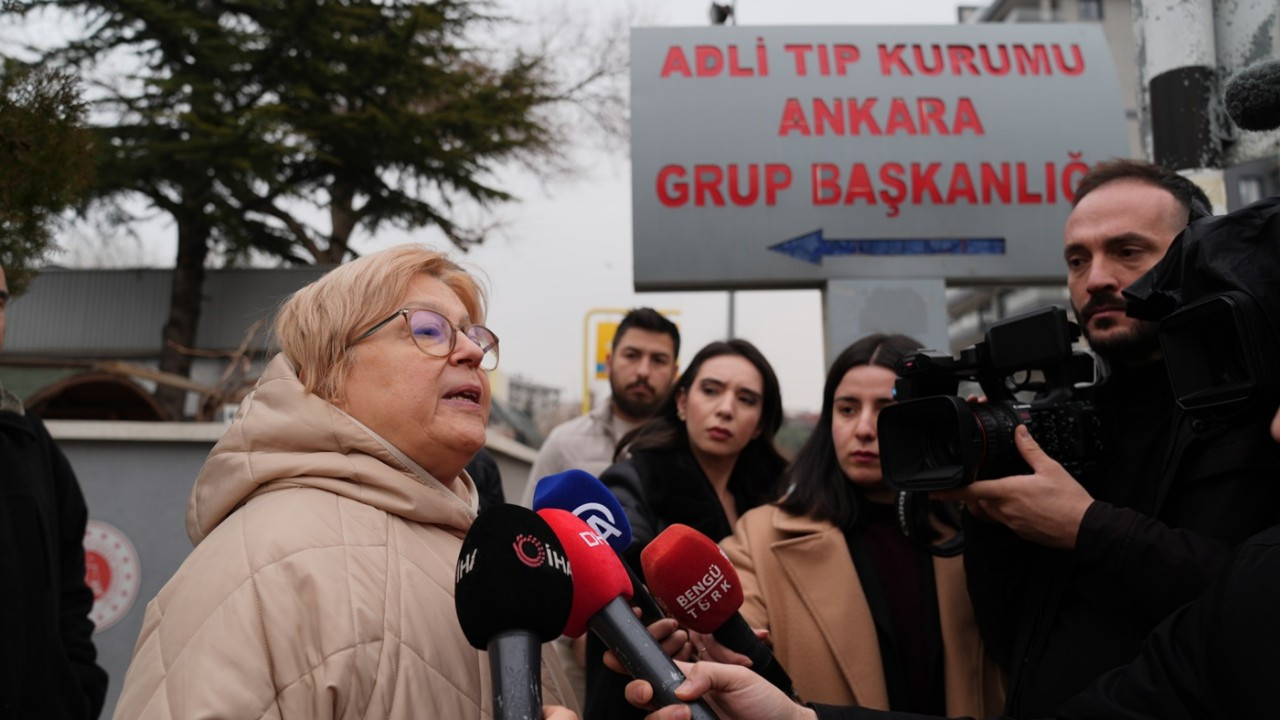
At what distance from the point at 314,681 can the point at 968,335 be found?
5513cm

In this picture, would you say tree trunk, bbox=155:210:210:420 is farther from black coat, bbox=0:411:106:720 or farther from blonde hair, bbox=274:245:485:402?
blonde hair, bbox=274:245:485:402

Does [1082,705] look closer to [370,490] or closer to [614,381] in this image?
[370,490]

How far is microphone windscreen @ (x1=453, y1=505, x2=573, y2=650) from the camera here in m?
1.25

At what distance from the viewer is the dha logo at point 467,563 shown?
1300 mm

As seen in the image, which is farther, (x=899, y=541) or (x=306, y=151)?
(x=306, y=151)

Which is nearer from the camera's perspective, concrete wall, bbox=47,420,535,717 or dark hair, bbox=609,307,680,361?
dark hair, bbox=609,307,680,361

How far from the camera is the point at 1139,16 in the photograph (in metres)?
2.99

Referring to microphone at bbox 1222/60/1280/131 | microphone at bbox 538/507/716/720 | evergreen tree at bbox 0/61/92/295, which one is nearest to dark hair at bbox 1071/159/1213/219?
microphone at bbox 1222/60/1280/131

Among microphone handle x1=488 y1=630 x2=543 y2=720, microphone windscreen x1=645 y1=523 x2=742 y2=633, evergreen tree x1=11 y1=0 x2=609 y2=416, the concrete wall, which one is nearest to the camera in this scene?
microphone handle x1=488 y1=630 x2=543 y2=720

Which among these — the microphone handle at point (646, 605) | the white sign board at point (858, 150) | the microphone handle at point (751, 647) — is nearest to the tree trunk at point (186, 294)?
the white sign board at point (858, 150)

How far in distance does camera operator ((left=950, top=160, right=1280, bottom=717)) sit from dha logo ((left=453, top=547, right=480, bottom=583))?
3.41 feet

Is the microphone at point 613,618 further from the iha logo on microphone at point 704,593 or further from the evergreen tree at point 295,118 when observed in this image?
the evergreen tree at point 295,118

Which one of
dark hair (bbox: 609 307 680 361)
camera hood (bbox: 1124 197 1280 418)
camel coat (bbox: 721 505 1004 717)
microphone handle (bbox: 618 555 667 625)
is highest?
dark hair (bbox: 609 307 680 361)

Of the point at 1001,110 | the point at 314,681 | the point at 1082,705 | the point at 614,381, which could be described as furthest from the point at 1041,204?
the point at 314,681
